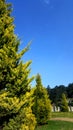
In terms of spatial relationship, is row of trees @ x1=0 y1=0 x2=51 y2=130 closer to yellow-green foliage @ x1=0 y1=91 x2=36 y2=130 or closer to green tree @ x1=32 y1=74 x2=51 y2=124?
yellow-green foliage @ x1=0 y1=91 x2=36 y2=130

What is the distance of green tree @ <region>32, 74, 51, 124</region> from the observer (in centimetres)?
3312

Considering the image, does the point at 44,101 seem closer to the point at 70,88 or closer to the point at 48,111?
the point at 48,111

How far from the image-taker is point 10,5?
19250mm

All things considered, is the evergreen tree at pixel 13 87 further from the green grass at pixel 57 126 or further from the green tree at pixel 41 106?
the green tree at pixel 41 106

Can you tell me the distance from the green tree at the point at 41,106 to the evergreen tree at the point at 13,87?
1565 cm

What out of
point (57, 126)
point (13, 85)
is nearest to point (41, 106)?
point (57, 126)

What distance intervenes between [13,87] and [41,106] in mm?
18064

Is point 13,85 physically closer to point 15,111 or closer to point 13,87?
point 13,87

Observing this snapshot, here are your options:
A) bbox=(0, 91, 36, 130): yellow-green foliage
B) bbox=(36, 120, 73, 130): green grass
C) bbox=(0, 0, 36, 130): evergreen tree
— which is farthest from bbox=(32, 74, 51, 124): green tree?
bbox=(0, 91, 36, 130): yellow-green foliage

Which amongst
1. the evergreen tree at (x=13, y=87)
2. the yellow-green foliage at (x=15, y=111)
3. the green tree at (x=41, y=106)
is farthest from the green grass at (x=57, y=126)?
the yellow-green foliage at (x=15, y=111)

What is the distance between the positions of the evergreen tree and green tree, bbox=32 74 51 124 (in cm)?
1565

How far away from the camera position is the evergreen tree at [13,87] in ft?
53.3

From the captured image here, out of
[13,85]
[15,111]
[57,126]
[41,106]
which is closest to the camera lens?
[15,111]

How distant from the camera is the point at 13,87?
16656 millimetres
